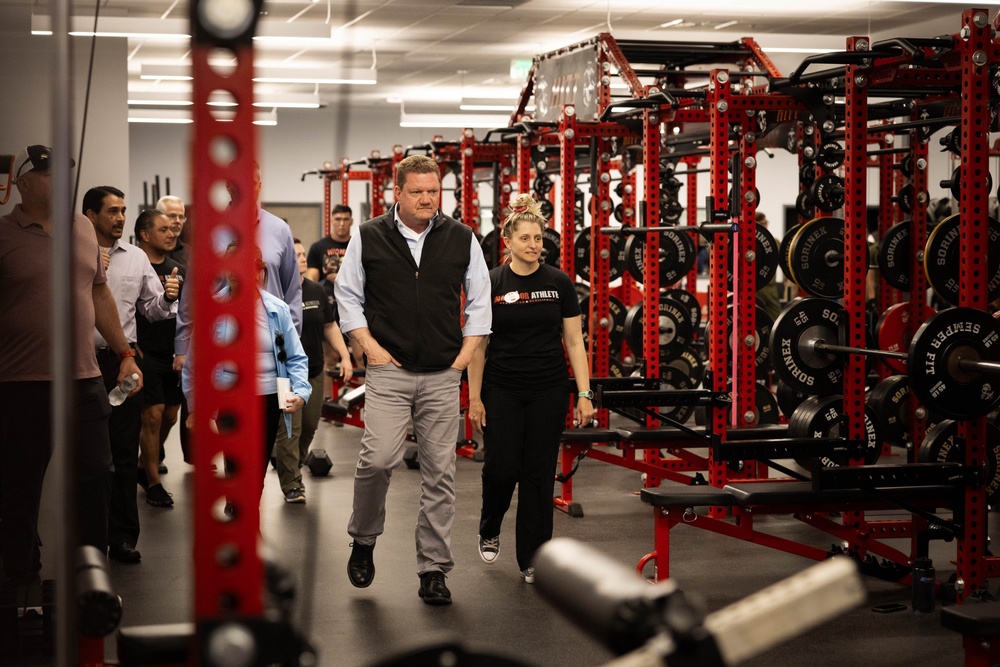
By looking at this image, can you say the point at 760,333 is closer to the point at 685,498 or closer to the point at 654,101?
the point at 654,101

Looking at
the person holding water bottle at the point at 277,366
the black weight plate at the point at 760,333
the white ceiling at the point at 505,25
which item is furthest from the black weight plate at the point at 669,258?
the person holding water bottle at the point at 277,366

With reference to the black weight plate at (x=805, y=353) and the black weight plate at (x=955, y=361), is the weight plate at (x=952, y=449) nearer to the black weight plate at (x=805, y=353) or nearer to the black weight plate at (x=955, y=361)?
the black weight plate at (x=955, y=361)

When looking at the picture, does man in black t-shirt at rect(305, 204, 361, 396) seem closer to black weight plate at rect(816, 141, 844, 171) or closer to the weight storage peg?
black weight plate at rect(816, 141, 844, 171)

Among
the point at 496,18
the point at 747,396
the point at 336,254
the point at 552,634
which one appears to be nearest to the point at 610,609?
the point at 552,634

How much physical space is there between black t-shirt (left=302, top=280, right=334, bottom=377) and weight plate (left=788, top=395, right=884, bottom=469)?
2660 millimetres

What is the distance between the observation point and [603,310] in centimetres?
714

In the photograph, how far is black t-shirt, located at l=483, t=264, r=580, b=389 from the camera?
4371 mm

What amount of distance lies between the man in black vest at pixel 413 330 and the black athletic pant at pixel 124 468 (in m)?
1.22

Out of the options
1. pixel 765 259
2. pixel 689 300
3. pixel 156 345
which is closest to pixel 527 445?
pixel 156 345

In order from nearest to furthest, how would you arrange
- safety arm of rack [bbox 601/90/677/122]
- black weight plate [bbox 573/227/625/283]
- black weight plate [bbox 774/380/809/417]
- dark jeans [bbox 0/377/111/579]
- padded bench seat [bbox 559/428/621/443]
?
dark jeans [bbox 0/377/111/579] → safety arm of rack [bbox 601/90/677/122] → padded bench seat [bbox 559/428/621/443] → black weight plate [bbox 774/380/809/417] → black weight plate [bbox 573/227/625/283]

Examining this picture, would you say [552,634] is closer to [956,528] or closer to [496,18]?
[956,528]

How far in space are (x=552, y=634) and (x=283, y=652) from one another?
2.83 m

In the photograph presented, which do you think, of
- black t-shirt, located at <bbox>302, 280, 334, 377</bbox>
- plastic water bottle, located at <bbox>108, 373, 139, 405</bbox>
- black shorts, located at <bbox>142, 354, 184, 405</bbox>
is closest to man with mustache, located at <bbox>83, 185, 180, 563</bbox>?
plastic water bottle, located at <bbox>108, 373, 139, 405</bbox>

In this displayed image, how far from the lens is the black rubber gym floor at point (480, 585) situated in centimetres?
375
